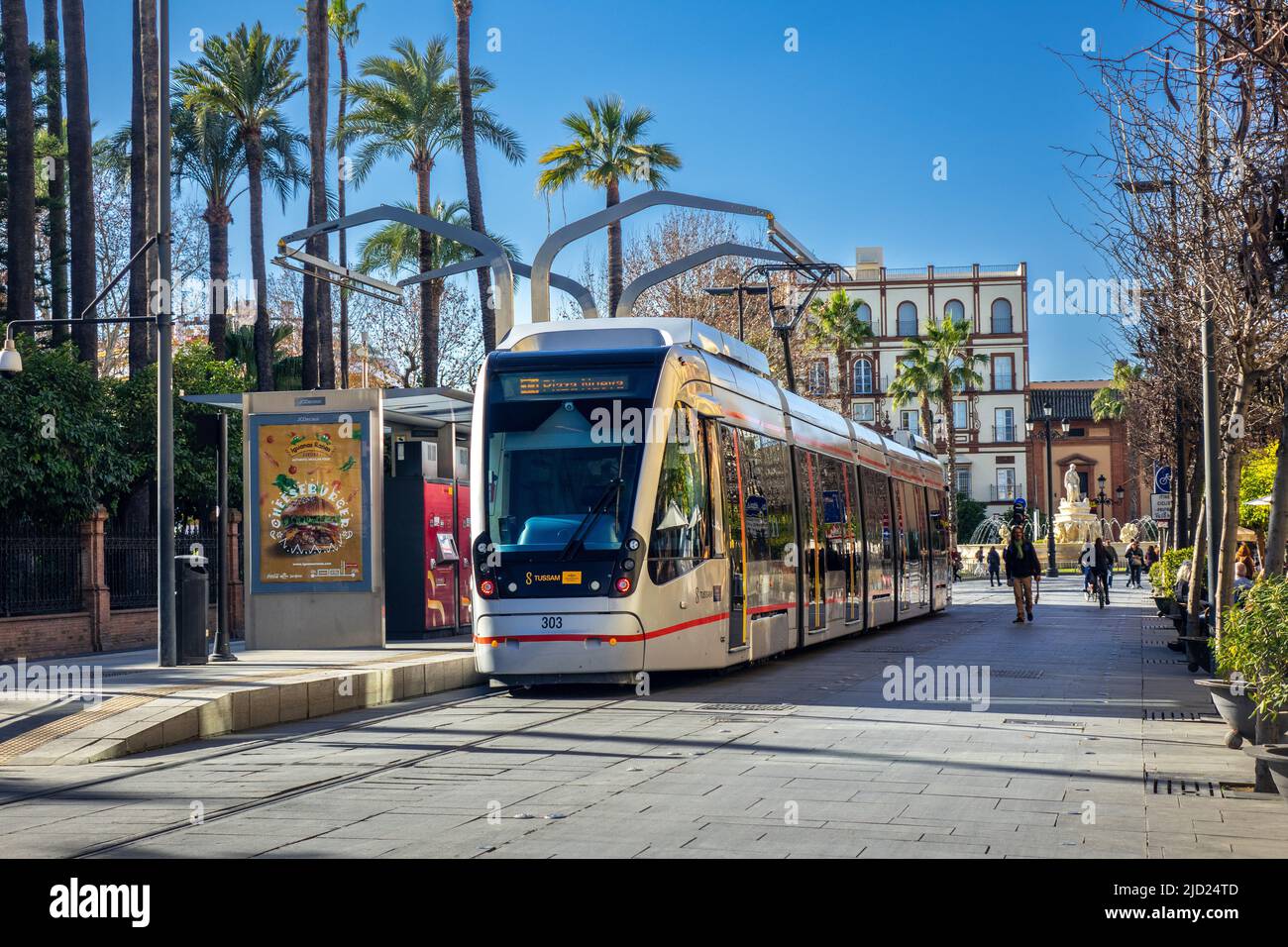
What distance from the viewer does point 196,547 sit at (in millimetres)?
17953

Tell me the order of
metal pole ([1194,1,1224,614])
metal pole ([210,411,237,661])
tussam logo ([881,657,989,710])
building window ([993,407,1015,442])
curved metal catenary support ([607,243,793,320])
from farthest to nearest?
building window ([993,407,1015,442]) < curved metal catenary support ([607,243,793,320]) < metal pole ([210,411,237,661]) < tussam logo ([881,657,989,710]) < metal pole ([1194,1,1224,614])

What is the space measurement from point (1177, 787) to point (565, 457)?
275 inches

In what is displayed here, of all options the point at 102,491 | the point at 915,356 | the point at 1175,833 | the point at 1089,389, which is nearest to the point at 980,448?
the point at 1089,389

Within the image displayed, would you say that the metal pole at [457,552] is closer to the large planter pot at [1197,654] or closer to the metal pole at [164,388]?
the metal pole at [164,388]

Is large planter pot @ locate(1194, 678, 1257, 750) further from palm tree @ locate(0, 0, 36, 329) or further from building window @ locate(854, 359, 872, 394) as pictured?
building window @ locate(854, 359, 872, 394)

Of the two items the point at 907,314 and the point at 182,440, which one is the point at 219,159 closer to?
the point at 182,440

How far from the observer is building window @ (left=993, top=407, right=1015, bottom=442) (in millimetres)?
107812

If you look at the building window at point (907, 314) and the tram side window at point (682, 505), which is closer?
the tram side window at point (682, 505)

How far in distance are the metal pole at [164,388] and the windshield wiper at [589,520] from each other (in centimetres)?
509

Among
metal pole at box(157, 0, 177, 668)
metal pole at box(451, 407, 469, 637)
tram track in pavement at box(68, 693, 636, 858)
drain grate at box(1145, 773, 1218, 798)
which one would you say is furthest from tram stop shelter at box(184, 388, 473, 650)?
drain grate at box(1145, 773, 1218, 798)

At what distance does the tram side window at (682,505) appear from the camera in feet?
48.4

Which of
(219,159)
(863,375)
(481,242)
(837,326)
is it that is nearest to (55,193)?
(219,159)

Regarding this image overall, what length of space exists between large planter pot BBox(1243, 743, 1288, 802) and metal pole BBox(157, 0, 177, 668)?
11.9 meters

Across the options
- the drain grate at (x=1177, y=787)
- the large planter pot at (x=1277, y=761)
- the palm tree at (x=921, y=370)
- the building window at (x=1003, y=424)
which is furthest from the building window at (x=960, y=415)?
the large planter pot at (x=1277, y=761)
